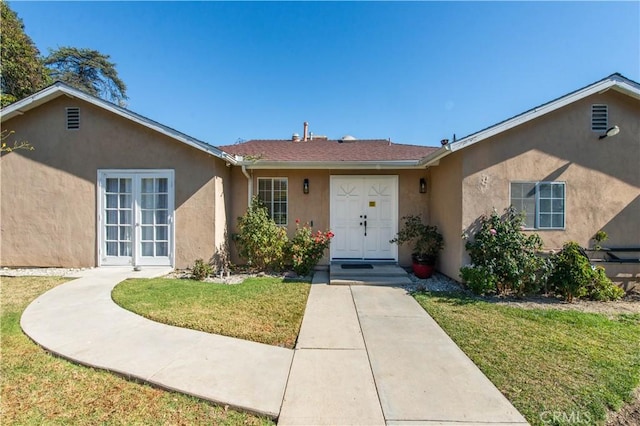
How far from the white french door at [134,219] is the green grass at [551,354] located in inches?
281

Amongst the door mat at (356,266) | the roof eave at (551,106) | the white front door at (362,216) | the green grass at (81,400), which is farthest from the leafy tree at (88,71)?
the roof eave at (551,106)

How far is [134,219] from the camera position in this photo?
7.85 meters

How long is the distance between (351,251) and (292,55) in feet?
28.7

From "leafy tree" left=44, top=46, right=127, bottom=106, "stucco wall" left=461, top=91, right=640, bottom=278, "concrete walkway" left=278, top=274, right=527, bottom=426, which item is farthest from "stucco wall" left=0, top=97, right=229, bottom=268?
"leafy tree" left=44, top=46, right=127, bottom=106

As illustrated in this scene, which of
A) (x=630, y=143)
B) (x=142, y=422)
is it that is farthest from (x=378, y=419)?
(x=630, y=143)

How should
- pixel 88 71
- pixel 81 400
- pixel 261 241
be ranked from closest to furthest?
pixel 81 400
pixel 261 241
pixel 88 71

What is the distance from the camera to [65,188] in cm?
788

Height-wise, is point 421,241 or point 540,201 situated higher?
point 540,201

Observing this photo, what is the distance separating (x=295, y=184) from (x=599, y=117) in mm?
7978

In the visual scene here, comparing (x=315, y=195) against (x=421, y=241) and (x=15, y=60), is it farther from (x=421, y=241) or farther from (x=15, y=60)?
(x=15, y=60)

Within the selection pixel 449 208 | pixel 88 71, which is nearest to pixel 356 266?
pixel 449 208

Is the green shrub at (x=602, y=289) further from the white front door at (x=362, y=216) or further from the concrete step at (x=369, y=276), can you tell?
the white front door at (x=362, y=216)

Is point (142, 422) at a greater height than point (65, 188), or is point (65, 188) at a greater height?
point (65, 188)

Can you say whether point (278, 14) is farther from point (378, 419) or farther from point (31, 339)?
point (378, 419)
